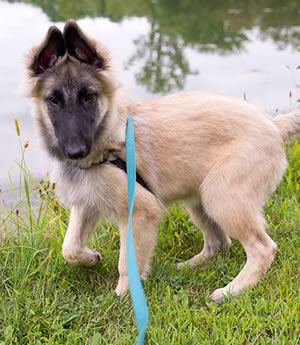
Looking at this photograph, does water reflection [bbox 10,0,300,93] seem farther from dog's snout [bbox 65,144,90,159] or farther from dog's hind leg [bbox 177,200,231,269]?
dog's snout [bbox 65,144,90,159]

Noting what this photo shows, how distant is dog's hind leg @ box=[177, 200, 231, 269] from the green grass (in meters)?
0.12

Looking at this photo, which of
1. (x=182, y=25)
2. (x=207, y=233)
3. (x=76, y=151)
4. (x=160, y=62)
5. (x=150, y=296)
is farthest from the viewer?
(x=182, y=25)

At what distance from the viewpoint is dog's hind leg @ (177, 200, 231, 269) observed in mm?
4027

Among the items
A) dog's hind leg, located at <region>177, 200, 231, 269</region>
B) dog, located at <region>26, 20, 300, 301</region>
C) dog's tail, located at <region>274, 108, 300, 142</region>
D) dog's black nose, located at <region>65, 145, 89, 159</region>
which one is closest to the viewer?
dog's black nose, located at <region>65, 145, 89, 159</region>

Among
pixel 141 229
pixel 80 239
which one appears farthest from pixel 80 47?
pixel 80 239

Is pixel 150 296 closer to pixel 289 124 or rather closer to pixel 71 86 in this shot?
pixel 71 86

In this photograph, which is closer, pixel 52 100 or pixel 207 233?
pixel 52 100

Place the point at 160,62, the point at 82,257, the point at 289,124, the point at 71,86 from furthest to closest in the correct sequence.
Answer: the point at 160,62 → the point at 289,124 → the point at 82,257 → the point at 71,86

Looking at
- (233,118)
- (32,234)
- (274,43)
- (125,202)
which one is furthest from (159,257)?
(274,43)

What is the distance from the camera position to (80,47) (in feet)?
10.1

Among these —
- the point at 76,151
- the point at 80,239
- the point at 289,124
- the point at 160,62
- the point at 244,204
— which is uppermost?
the point at 76,151

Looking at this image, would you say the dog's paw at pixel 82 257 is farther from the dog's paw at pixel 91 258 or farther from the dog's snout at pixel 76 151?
the dog's snout at pixel 76 151

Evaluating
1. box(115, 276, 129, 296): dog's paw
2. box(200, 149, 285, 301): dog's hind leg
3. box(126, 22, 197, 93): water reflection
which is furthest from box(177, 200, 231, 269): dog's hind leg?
box(126, 22, 197, 93): water reflection

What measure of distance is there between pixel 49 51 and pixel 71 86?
285 millimetres
